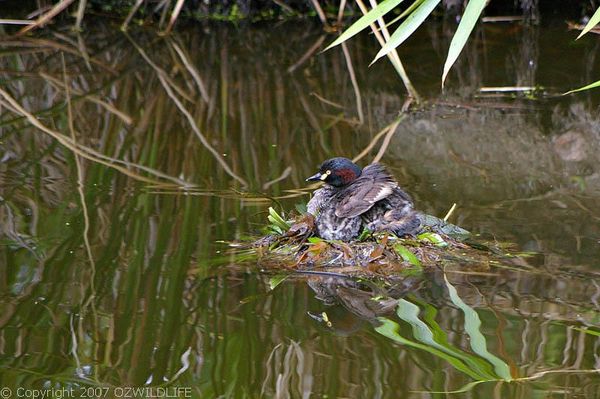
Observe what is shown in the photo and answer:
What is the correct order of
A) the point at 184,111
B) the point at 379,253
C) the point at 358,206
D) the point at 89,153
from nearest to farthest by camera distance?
the point at 379,253
the point at 358,206
the point at 89,153
the point at 184,111

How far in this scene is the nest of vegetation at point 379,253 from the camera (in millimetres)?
4191

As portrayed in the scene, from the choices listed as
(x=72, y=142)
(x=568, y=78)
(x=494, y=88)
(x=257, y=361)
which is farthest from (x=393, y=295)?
(x=568, y=78)

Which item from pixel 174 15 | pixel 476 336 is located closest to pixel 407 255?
pixel 476 336

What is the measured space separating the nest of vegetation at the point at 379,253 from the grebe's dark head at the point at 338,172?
28cm

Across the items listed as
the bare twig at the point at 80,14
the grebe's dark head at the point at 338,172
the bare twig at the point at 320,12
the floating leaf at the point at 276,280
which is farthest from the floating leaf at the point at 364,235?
the bare twig at the point at 80,14

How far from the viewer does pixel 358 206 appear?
4363 millimetres

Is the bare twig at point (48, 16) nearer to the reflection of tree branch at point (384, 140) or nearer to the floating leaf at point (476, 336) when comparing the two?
the reflection of tree branch at point (384, 140)

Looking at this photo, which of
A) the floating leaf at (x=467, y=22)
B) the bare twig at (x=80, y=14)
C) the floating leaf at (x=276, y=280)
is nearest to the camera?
the floating leaf at (x=467, y=22)

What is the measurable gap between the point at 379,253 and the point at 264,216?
775 millimetres

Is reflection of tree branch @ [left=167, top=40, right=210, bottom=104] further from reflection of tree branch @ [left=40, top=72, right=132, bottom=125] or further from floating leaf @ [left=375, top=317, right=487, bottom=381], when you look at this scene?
floating leaf @ [left=375, top=317, right=487, bottom=381]

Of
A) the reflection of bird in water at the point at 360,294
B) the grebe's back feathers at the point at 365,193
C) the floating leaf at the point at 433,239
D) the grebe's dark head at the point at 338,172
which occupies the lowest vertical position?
the reflection of bird in water at the point at 360,294

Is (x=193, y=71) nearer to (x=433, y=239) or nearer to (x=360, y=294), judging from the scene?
(x=433, y=239)

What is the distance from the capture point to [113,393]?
126 inches

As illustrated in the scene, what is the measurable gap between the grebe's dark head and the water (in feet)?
1.15
